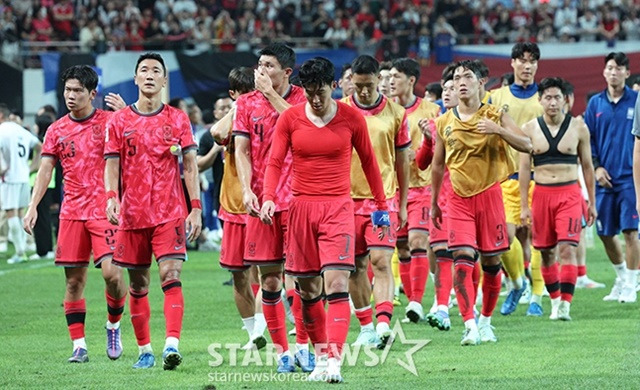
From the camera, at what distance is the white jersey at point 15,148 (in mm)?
21730

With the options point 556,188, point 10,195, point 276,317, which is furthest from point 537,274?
point 10,195

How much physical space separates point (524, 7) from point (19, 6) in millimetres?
14343

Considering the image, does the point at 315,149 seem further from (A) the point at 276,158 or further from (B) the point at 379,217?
(B) the point at 379,217

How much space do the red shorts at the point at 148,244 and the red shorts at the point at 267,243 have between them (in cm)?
56

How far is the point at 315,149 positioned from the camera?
9.22 m

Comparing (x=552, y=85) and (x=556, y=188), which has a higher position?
(x=552, y=85)

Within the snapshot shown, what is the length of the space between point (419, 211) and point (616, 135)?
3.02 m

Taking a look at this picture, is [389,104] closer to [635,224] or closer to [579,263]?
[635,224]

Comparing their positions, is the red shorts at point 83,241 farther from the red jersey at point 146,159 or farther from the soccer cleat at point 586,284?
the soccer cleat at point 586,284

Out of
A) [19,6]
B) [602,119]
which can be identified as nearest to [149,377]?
[602,119]

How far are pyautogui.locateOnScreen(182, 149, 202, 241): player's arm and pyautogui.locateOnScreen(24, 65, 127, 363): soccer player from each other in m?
1.00

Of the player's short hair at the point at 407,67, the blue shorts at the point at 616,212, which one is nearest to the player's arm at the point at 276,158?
the player's short hair at the point at 407,67

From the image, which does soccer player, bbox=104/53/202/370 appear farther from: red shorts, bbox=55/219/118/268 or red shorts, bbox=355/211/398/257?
red shorts, bbox=355/211/398/257

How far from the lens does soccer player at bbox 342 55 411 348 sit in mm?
11031
